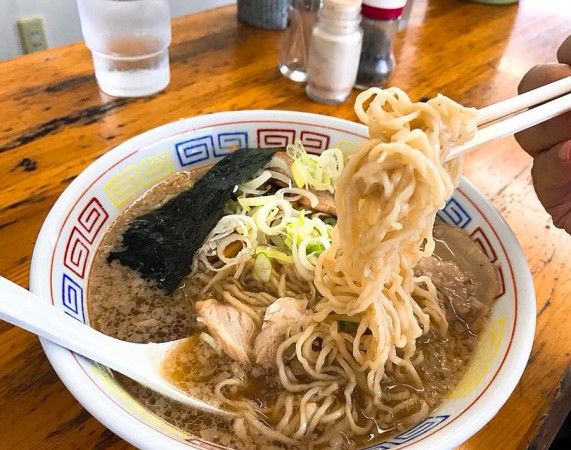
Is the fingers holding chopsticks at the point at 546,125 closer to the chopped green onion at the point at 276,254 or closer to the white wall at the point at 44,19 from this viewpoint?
the chopped green onion at the point at 276,254

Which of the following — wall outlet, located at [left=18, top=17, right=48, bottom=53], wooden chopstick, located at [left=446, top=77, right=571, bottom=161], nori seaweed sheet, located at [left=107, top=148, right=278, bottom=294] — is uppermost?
wooden chopstick, located at [left=446, top=77, right=571, bottom=161]

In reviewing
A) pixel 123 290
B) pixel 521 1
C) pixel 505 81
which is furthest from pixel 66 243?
pixel 521 1

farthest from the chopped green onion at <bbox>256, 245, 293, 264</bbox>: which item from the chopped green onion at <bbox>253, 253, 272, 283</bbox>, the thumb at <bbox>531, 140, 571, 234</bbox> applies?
the thumb at <bbox>531, 140, 571, 234</bbox>

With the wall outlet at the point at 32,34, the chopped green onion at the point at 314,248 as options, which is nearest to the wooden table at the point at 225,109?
the chopped green onion at the point at 314,248

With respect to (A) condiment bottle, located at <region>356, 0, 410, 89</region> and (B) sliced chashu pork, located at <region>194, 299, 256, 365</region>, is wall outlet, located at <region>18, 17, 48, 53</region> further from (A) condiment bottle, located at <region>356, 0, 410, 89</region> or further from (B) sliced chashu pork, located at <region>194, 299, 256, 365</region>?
(B) sliced chashu pork, located at <region>194, 299, 256, 365</region>

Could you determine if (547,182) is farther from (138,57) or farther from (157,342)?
(138,57)

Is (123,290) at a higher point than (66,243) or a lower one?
lower
